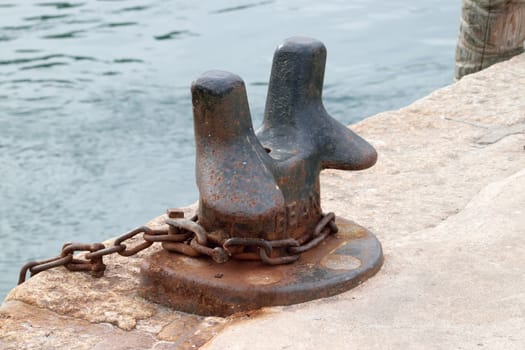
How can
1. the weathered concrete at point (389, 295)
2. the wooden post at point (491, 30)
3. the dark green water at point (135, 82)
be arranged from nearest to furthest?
the weathered concrete at point (389, 295), the wooden post at point (491, 30), the dark green water at point (135, 82)

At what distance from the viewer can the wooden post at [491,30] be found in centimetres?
541

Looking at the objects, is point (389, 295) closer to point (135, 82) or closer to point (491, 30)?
point (491, 30)

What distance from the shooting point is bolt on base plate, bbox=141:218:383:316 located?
2.28 m

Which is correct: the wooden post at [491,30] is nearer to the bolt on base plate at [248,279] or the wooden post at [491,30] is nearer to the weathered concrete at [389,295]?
the weathered concrete at [389,295]

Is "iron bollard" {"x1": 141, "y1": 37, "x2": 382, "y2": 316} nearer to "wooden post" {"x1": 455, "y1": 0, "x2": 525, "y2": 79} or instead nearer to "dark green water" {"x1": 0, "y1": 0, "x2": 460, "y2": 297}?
"dark green water" {"x1": 0, "y1": 0, "x2": 460, "y2": 297}

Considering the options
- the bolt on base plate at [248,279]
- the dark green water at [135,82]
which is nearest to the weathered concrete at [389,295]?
the bolt on base plate at [248,279]

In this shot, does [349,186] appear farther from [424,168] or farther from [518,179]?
[518,179]

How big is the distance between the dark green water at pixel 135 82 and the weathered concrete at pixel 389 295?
7.90 feet

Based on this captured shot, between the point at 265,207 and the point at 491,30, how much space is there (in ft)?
11.6

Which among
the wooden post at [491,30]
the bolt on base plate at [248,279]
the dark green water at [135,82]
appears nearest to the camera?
the bolt on base plate at [248,279]

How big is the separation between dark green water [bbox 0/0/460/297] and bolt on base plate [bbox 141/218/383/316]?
265cm

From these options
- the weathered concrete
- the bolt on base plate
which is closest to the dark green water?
the weathered concrete

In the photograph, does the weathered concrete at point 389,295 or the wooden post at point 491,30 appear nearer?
the weathered concrete at point 389,295

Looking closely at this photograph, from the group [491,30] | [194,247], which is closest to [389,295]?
[194,247]
